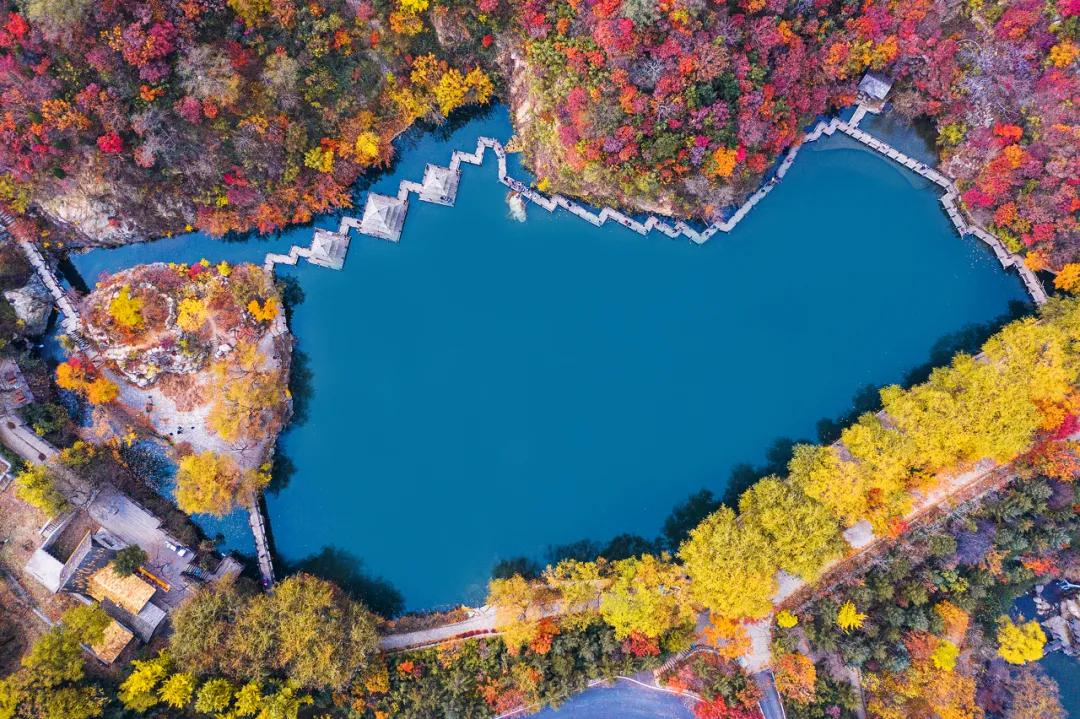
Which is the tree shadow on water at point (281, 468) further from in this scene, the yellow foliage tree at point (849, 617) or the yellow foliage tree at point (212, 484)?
the yellow foliage tree at point (849, 617)

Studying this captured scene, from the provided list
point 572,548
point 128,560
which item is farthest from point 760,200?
point 128,560

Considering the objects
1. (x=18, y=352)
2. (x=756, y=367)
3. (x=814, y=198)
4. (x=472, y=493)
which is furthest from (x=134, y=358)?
(x=814, y=198)

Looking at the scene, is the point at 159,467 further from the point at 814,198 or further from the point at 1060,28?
the point at 1060,28

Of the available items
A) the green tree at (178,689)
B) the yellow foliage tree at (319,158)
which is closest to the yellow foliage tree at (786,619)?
the green tree at (178,689)

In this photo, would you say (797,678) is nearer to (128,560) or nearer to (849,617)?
(849,617)

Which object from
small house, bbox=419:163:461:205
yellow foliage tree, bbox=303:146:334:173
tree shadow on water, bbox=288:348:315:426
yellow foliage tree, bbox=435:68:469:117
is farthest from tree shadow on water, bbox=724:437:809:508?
yellow foliage tree, bbox=303:146:334:173

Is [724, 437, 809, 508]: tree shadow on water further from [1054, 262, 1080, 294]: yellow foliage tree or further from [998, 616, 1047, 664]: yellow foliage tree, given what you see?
[1054, 262, 1080, 294]: yellow foliage tree

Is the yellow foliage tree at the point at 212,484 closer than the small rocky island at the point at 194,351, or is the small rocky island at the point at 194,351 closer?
the yellow foliage tree at the point at 212,484
